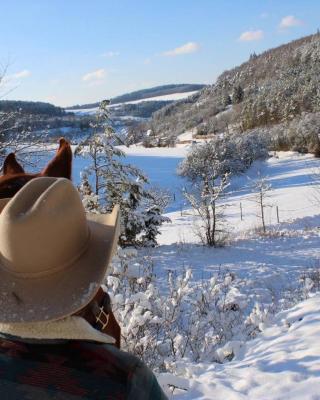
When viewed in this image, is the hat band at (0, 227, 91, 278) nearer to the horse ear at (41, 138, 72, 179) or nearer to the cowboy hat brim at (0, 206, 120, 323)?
the cowboy hat brim at (0, 206, 120, 323)

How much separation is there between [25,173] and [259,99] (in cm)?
7571

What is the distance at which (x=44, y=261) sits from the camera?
3.76 feet

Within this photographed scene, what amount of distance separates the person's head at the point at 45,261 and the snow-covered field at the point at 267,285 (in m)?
2.24

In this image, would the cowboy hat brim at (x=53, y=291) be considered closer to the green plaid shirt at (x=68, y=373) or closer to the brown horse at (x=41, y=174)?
the green plaid shirt at (x=68, y=373)

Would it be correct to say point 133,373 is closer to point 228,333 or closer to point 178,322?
point 228,333

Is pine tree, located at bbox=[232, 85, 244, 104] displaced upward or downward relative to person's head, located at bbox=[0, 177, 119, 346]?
upward

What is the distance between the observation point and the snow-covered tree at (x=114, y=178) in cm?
1653

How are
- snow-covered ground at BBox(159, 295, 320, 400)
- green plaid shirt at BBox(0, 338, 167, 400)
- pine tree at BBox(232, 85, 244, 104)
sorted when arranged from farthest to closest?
pine tree at BBox(232, 85, 244, 104), snow-covered ground at BBox(159, 295, 320, 400), green plaid shirt at BBox(0, 338, 167, 400)

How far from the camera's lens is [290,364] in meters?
3.72

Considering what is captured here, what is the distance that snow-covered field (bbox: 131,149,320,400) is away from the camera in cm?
347

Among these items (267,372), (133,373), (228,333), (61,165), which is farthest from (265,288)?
(133,373)

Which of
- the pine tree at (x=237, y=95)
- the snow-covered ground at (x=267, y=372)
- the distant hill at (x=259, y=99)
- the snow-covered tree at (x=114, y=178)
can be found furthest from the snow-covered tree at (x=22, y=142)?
the pine tree at (x=237, y=95)

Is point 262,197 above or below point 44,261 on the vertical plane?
below

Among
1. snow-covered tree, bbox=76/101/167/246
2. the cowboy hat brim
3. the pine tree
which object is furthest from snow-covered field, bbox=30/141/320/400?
the pine tree
